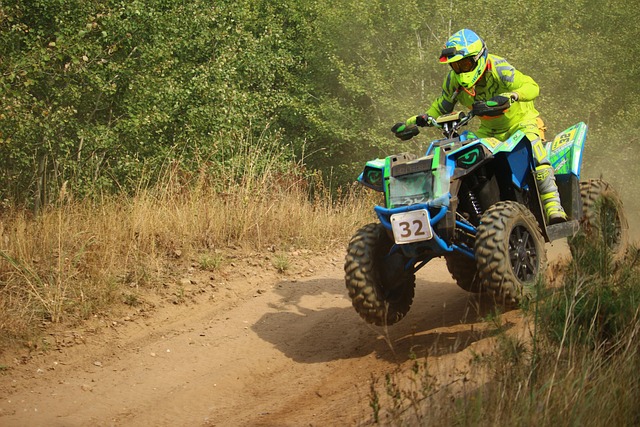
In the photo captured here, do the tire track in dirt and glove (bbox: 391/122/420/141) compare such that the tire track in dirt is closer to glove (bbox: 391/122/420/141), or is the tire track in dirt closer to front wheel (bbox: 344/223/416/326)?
front wheel (bbox: 344/223/416/326)

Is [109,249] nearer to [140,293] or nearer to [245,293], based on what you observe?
[140,293]

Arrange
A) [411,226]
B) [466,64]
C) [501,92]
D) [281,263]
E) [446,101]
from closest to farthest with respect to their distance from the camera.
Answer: [411,226] → [466,64] → [501,92] → [446,101] → [281,263]

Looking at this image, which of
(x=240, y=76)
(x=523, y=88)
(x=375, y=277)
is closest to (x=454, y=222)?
(x=375, y=277)

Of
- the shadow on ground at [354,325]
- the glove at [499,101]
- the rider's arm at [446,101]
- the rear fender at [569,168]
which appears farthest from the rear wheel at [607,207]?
the glove at [499,101]

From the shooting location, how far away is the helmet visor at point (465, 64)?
729cm

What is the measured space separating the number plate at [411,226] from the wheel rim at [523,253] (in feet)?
2.77

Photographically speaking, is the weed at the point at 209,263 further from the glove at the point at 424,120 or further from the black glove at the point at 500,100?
the black glove at the point at 500,100

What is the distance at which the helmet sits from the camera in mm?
7125

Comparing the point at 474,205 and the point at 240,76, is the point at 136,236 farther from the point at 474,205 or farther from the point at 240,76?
the point at 240,76

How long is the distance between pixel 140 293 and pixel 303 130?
2191 cm

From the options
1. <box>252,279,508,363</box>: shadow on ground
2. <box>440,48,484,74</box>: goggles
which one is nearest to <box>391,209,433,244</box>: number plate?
<box>252,279,508,363</box>: shadow on ground

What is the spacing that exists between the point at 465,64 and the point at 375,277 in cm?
212

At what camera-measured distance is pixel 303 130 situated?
3006 centimetres

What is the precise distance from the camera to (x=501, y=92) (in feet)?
25.2
